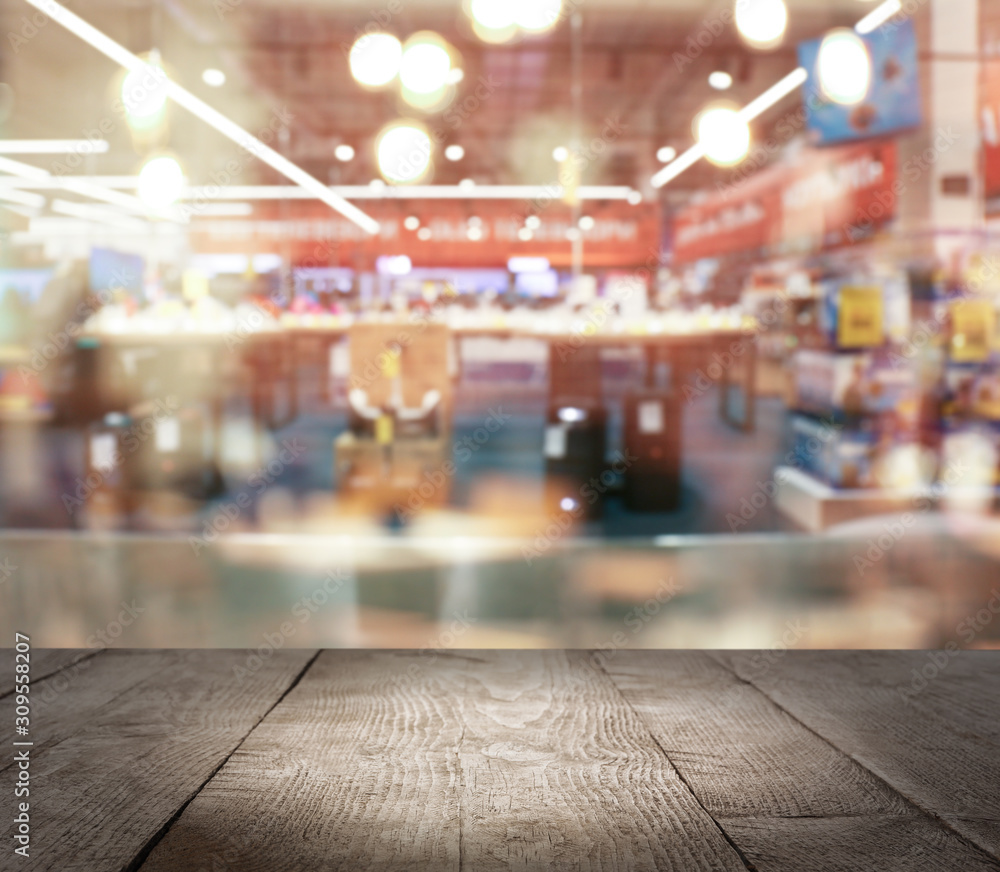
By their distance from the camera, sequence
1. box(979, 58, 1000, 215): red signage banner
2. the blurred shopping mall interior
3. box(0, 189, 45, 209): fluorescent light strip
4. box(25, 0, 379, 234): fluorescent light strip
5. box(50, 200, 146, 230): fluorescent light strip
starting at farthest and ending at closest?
box(50, 200, 146, 230): fluorescent light strip, box(0, 189, 45, 209): fluorescent light strip, box(25, 0, 379, 234): fluorescent light strip, box(979, 58, 1000, 215): red signage banner, the blurred shopping mall interior

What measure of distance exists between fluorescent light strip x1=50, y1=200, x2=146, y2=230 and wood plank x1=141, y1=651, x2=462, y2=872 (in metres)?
16.7

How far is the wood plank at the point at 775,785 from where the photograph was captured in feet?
3.38

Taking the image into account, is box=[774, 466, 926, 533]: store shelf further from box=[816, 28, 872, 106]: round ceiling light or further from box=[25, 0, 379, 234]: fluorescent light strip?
box=[25, 0, 379, 234]: fluorescent light strip

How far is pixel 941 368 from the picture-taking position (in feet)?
13.6

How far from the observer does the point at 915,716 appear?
4.94 ft

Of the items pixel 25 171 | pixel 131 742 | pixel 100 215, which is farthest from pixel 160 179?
pixel 100 215

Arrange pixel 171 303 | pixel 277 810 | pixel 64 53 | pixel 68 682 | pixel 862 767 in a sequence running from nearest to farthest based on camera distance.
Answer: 1. pixel 277 810
2. pixel 862 767
3. pixel 68 682
4. pixel 171 303
5. pixel 64 53

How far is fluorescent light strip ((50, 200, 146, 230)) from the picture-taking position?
54.3ft

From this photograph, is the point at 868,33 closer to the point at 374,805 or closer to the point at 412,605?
the point at 412,605

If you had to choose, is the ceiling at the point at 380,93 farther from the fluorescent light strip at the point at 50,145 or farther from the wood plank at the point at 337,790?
the wood plank at the point at 337,790

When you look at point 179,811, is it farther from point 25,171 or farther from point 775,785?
point 25,171

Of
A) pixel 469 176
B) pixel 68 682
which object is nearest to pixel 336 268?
pixel 469 176

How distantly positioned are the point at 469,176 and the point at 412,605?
41.0 ft

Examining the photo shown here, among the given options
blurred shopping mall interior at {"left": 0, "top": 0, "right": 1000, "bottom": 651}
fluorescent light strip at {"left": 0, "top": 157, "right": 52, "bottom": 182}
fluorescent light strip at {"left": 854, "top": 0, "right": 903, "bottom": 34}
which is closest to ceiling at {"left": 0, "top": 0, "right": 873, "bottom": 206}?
blurred shopping mall interior at {"left": 0, "top": 0, "right": 1000, "bottom": 651}
